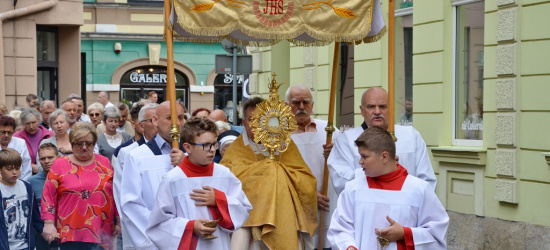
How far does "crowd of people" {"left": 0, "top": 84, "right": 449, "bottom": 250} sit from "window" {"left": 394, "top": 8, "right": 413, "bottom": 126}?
388 centimetres

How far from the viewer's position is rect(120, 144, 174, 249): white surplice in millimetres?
8156

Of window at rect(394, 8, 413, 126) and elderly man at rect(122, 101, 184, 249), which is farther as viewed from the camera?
window at rect(394, 8, 413, 126)

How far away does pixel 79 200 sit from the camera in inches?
368

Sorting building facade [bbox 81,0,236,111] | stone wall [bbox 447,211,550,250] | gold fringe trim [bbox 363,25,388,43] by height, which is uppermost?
building facade [bbox 81,0,236,111]

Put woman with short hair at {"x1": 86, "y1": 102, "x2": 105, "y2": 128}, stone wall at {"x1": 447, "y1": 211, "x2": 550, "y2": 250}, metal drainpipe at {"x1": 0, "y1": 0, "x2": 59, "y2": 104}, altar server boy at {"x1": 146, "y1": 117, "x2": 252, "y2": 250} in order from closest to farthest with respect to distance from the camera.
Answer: altar server boy at {"x1": 146, "y1": 117, "x2": 252, "y2": 250}
stone wall at {"x1": 447, "y1": 211, "x2": 550, "y2": 250}
woman with short hair at {"x1": 86, "y1": 102, "x2": 105, "y2": 128}
metal drainpipe at {"x1": 0, "y1": 0, "x2": 59, "y2": 104}

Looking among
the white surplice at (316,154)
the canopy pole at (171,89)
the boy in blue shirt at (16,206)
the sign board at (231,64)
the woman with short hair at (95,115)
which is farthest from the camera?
the sign board at (231,64)

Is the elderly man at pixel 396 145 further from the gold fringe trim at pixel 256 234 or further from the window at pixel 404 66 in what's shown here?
the window at pixel 404 66

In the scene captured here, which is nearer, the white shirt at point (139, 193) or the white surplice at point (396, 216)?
the white surplice at point (396, 216)

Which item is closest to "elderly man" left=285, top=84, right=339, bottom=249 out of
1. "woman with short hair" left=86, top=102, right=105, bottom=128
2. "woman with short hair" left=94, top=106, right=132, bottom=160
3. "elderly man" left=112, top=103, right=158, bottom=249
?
"elderly man" left=112, top=103, right=158, bottom=249

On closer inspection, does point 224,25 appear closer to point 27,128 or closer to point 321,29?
point 321,29

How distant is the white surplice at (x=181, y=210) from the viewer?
288 inches

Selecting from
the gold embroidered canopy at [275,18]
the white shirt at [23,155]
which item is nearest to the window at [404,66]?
the white shirt at [23,155]

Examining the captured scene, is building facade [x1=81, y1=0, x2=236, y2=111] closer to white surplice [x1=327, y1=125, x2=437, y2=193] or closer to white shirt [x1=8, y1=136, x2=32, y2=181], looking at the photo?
white shirt [x1=8, y1=136, x2=32, y2=181]

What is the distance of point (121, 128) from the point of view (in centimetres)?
1443
